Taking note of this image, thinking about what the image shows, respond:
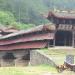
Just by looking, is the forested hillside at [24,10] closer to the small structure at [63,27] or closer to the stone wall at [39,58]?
the small structure at [63,27]

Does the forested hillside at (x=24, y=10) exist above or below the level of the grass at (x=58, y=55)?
below

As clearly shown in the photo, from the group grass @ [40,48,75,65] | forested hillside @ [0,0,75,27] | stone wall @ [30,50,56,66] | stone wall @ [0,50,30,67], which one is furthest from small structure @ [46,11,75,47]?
forested hillside @ [0,0,75,27]

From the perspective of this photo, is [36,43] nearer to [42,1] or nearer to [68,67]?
[68,67]

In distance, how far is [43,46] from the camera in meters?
39.9

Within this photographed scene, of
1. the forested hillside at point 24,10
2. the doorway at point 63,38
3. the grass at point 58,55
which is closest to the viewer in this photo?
the grass at point 58,55

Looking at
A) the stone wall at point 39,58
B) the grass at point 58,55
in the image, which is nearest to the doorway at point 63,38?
the grass at point 58,55

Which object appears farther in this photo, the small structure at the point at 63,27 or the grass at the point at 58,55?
the small structure at the point at 63,27

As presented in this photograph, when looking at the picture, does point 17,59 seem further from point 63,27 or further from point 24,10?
point 24,10

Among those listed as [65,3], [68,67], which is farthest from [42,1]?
[68,67]

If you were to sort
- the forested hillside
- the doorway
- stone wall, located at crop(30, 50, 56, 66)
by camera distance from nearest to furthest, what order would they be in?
stone wall, located at crop(30, 50, 56, 66), the doorway, the forested hillside

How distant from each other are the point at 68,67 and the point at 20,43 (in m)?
20.6

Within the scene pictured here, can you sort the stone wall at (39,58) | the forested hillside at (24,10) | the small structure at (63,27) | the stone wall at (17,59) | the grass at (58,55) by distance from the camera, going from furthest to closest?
the forested hillside at (24,10) → the stone wall at (17,59) → the small structure at (63,27) → the stone wall at (39,58) → the grass at (58,55)

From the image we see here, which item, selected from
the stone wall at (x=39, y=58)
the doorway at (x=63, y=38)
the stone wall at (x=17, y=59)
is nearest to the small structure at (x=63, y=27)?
the doorway at (x=63, y=38)

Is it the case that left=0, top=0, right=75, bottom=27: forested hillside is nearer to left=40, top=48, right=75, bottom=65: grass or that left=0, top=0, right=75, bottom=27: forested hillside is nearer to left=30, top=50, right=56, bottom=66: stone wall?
left=30, top=50, right=56, bottom=66: stone wall
